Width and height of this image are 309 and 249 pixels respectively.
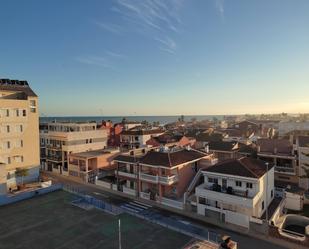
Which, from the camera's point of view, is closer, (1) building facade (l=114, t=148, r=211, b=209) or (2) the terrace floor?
(2) the terrace floor

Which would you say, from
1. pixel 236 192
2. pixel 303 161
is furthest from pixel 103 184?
pixel 303 161

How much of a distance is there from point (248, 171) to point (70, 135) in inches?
1729

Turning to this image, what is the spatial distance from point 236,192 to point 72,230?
2281cm

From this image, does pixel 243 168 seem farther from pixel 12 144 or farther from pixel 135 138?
pixel 135 138

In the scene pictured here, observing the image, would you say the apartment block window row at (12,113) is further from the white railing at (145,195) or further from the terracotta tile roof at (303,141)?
the terracotta tile roof at (303,141)

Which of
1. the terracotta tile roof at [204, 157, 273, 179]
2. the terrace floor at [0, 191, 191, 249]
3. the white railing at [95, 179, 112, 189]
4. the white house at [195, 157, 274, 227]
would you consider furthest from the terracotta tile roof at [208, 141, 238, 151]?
the terrace floor at [0, 191, 191, 249]

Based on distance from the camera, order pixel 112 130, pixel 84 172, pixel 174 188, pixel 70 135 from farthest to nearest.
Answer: pixel 112 130, pixel 70 135, pixel 84 172, pixel 174 188

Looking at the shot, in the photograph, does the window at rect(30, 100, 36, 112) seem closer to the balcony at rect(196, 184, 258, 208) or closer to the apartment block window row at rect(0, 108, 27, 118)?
the apartment block window row at rect(0, 108, 27, 118)

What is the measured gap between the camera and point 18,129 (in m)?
54.2

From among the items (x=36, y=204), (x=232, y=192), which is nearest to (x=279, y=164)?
(x=232, y=192)

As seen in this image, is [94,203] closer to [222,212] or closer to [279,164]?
[222,212]

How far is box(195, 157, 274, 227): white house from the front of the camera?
3278 centimetres

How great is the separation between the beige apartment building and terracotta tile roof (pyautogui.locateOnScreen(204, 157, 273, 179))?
3941 centimetres

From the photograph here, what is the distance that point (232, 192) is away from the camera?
35000 millimetres
